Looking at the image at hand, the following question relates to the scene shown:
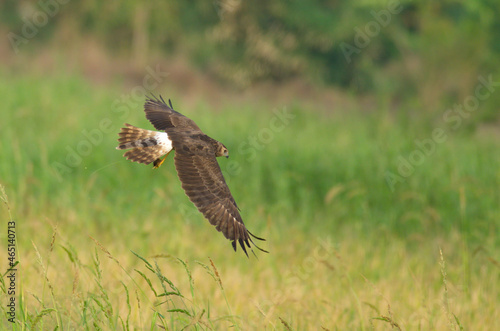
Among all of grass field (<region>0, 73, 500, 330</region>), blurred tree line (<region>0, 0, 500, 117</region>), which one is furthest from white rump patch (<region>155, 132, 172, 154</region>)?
blurred tree line (<region>0, 0, 500, 117</region>)

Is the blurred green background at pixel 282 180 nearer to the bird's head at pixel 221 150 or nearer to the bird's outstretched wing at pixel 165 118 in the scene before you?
the bird's head at pixel 221 150

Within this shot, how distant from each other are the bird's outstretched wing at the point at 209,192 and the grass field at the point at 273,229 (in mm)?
516

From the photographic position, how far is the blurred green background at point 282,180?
4426mm

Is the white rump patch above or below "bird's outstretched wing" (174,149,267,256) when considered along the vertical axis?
above

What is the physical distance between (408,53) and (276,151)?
9.99 m

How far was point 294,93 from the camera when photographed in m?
19.1
